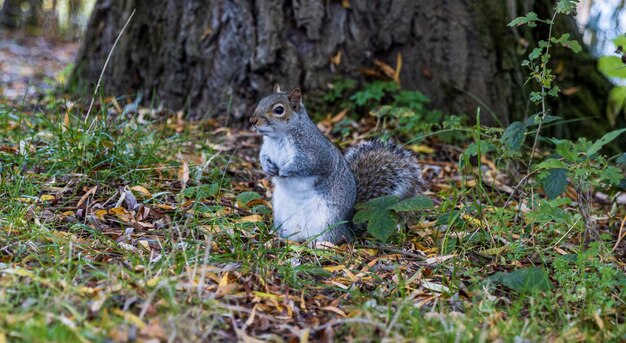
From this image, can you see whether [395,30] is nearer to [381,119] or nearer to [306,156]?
[381,119]

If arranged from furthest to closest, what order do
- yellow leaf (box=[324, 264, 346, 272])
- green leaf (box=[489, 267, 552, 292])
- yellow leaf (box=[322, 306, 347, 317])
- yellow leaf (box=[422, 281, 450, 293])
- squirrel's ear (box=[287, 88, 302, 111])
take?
squirrel's ear (box=[287, 88, 302, 111]) < yellow leaf (box=[324, 264, 346, 272]) < yellow leaf (box=[422, 281, 450, 293]) < green leaf (box=[489, 267, 552, 292]) < yellow leaf (box=[322, 306, 347, 317])

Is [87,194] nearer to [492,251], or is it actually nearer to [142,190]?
[142,190]

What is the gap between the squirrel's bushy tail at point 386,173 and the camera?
343 centimetres

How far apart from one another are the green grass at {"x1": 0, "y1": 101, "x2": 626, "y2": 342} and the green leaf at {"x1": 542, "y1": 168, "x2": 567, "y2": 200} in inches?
1.8

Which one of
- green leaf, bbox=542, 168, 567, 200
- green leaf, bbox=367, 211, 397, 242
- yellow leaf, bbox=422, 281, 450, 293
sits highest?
green leaf, bbox=542, 168, 567, 200

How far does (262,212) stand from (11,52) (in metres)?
5.46

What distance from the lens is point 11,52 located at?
309 inches

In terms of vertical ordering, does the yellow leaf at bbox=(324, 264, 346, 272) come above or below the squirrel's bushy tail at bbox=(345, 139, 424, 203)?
below

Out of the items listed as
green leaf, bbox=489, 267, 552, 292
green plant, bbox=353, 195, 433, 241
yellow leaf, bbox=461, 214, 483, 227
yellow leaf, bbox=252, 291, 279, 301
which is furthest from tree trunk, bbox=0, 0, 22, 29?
A: green leaf, bbox=489, 267, 552, 292

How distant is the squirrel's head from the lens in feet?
10.5

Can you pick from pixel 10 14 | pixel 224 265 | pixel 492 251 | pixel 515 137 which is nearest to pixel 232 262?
pixel 224 265

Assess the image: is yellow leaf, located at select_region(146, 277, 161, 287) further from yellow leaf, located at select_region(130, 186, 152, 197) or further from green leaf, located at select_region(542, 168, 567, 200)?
green leaf, located at select_region(542, 168, 567, 200)

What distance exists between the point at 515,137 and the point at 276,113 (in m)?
1.03

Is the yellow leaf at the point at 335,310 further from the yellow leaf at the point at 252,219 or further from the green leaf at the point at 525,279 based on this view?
the yellow leaf at the point at 252,219
